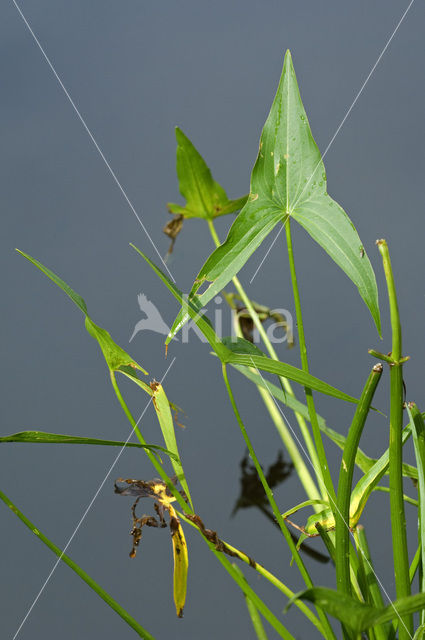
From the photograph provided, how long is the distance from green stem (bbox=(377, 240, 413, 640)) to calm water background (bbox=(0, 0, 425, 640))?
0.78ft

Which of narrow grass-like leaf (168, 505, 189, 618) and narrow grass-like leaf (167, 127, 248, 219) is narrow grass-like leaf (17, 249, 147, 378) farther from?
narrow grass-like leaf (167, 127, 248, 219)

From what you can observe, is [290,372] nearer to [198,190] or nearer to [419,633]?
[419,633]

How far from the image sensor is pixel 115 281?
847 millimetres

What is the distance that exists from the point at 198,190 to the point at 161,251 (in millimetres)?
119

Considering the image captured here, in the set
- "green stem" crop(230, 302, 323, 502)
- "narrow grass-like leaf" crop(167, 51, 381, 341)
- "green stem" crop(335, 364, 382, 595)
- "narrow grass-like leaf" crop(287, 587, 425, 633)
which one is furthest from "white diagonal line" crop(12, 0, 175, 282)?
"narrow grass-like leaf" crop(287, 587, 425, 633)

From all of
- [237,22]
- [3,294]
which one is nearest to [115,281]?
[3,294]

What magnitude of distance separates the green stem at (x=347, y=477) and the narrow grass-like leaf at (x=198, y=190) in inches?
17.9

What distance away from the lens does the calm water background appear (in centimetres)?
63

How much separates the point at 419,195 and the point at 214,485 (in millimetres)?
479

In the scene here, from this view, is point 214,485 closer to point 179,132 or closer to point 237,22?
point 179,132

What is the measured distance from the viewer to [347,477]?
357 millimetres

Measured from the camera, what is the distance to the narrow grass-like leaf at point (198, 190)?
766 mm
